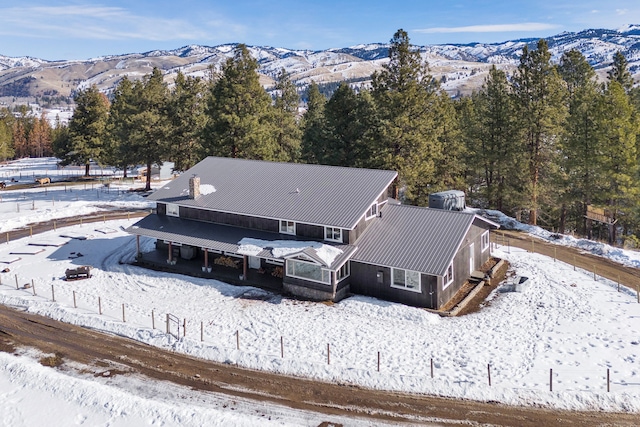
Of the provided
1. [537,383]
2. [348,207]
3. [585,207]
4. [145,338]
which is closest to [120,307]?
[145,338]

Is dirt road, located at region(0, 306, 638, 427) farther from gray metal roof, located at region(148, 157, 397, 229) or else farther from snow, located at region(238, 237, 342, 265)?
gray metal roof, located at region(148, 157, 397, 229)

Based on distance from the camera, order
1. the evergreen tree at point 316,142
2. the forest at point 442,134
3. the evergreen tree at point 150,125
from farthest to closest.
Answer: the evergreen tree at point 150,125, the evergreen tree at point 316,142, the forest at point 442,134

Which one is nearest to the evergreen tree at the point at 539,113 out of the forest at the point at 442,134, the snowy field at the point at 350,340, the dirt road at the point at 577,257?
the forest at the point at 442,134

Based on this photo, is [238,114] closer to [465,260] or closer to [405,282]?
[465,260]

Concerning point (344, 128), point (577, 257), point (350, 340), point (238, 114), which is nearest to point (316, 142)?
point (344, 128)

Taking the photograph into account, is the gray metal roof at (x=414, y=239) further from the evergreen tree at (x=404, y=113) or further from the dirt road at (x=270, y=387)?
the evergreen tree at (x=404, y=113)

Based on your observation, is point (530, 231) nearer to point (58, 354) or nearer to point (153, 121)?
point (58, 354)
